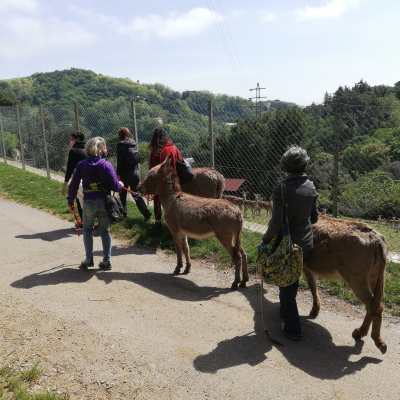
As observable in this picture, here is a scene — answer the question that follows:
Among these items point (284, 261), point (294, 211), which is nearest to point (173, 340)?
point (284, 261)

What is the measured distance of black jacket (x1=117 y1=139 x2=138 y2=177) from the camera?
8.00 m

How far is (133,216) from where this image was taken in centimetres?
888

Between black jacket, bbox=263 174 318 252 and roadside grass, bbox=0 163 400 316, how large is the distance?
1592 mm

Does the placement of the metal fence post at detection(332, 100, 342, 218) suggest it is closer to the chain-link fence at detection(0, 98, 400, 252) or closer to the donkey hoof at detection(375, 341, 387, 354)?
the chain-link fence at detection(0, 98, 400, 252)

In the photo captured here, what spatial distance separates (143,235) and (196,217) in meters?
2.35

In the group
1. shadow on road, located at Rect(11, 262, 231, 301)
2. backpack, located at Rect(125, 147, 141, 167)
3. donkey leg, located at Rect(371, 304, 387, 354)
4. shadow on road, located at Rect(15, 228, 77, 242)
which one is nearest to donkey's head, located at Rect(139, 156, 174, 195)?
shadow on road, located at Rect(11, 262, 231, 301)

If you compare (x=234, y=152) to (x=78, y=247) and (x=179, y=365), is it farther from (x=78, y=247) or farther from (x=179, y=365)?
(x=179, y=365)

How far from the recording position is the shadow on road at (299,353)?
3.69 metres

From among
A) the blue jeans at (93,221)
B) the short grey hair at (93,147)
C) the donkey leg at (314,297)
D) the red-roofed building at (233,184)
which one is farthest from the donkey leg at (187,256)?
the red-roofed building at (233,184)

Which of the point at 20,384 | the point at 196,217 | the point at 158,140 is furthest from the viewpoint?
the point at 158,140

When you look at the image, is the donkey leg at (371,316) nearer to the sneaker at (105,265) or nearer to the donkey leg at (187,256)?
the donkey leg at (187,256)

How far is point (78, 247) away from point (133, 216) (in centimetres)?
183

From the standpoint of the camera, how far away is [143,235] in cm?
764

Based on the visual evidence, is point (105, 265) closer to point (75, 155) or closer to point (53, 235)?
point (53, 235)
